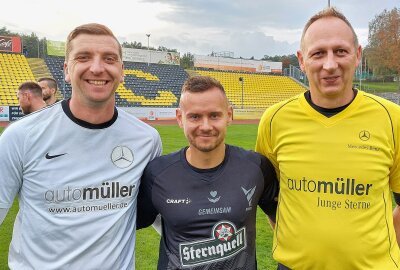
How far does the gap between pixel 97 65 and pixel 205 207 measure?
3.41ft

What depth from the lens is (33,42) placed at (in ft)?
201

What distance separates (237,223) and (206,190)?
27 cm

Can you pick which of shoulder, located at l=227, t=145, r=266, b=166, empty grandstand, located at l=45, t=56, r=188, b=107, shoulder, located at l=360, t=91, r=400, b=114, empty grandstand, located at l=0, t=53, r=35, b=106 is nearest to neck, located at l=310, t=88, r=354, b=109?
shoulder, located at l=360, t=91, r=400, b=114

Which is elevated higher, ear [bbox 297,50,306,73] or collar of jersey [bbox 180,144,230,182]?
ear [bbox 297,50,306,73]

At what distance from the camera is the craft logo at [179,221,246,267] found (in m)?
2.40

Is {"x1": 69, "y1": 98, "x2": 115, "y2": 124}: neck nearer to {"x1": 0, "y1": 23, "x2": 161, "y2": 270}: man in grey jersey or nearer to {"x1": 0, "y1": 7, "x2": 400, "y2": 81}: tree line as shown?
{"x1": 0, "y1": 23, "x2": 161, "y2": 270}: man in grey jersey

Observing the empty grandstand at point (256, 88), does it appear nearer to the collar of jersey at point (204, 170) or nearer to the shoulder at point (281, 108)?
the shoulder at point (281, 108)

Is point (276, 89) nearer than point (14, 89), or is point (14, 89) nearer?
point (14, 89)

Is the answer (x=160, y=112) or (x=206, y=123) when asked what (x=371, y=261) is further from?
(x=160, y=112)

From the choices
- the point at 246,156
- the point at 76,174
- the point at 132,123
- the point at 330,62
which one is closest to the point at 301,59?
the point at 330,62

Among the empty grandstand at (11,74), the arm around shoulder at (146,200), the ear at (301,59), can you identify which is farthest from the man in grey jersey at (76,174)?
the empty grandstand at (11,74)

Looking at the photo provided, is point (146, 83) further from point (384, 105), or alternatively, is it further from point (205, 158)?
point (384, 105)

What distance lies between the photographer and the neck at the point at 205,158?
2561mm

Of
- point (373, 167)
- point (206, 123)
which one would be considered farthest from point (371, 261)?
point (206, 123)
